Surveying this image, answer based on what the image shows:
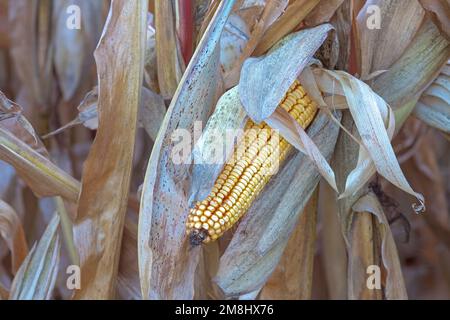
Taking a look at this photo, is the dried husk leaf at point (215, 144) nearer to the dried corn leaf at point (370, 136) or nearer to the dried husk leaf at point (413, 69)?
the dried corn leaf at point (370, 136)

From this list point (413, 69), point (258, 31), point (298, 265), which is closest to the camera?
point (258, 31)

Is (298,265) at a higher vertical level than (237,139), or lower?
lower

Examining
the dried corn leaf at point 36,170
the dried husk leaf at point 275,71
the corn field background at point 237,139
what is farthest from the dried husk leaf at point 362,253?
the dried corn leaf at point 36,170

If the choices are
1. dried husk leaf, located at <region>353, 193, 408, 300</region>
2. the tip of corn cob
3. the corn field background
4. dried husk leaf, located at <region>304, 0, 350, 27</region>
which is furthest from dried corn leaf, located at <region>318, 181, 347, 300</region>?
the tip of corn cob

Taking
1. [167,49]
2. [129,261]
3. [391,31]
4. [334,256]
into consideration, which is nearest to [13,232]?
[129,261]

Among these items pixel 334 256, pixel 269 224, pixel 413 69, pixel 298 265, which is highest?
pixel 413 69

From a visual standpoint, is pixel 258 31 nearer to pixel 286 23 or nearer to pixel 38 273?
pixel 286 23

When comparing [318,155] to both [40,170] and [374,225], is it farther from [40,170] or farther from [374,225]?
[40,170]
